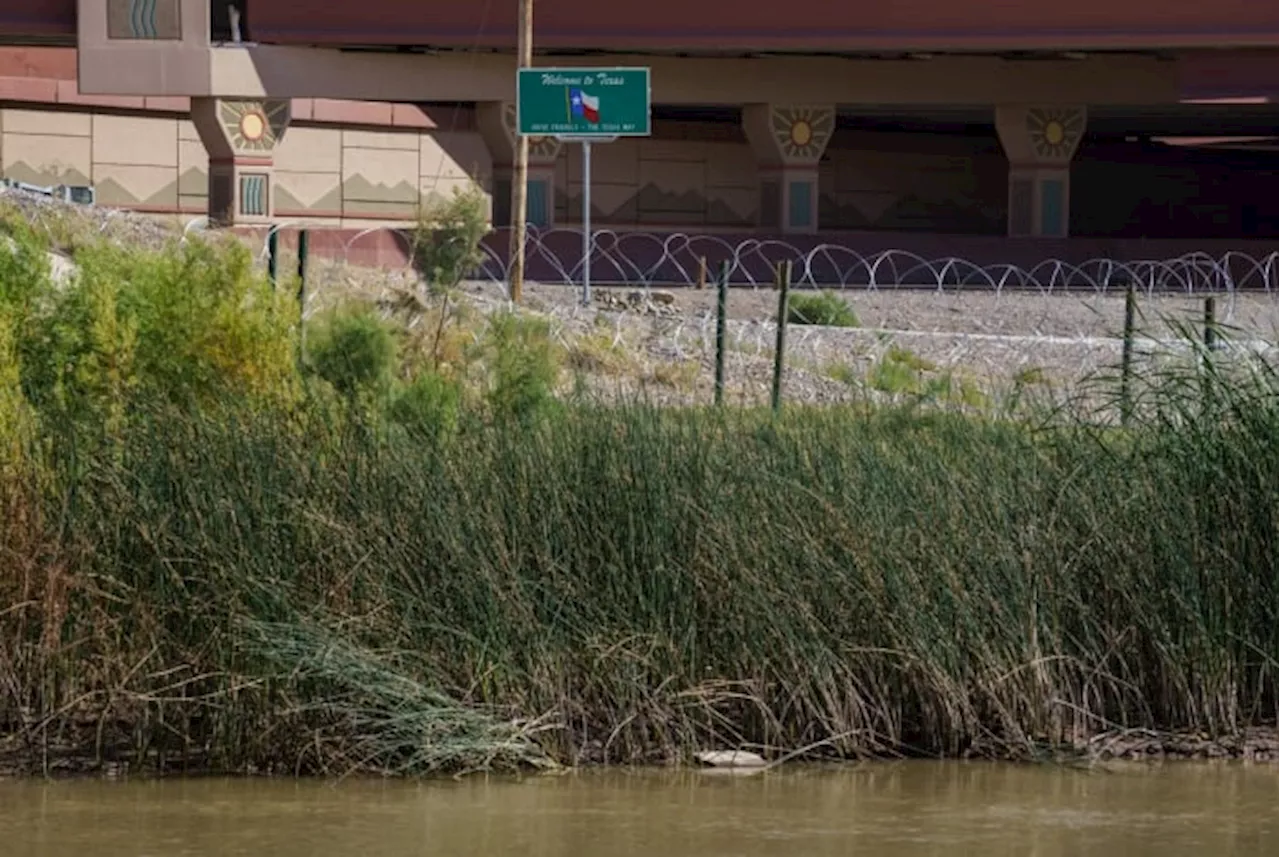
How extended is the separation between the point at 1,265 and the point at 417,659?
5.73 m

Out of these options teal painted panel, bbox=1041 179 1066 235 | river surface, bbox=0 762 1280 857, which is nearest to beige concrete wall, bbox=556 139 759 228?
teal painted panel, bbox=1041 179 1066 235

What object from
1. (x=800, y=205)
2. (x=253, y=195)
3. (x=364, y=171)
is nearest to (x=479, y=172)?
(x=364, y=171)

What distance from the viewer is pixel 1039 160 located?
4056cm

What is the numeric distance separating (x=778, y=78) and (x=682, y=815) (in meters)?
31.6

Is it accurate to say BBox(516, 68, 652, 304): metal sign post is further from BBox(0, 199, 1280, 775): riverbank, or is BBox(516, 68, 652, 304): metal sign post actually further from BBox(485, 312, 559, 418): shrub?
BBox(0, 199, 1280, 775): riverbank

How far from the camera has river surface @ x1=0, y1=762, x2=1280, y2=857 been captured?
884 cm

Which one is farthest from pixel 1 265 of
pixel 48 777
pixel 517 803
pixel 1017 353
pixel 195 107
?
pixel 195 107

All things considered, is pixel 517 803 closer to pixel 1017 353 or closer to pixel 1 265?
pixel 1 265

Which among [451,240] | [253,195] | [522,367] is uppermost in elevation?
[253,195]

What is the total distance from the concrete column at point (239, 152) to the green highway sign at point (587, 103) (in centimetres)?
733

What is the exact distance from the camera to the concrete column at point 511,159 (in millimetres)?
38812

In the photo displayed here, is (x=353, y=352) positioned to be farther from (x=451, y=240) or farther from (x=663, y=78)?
(x=663, y=78)

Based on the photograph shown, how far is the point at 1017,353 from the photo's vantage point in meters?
27.1

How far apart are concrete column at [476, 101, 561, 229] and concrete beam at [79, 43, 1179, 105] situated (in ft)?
1.41
